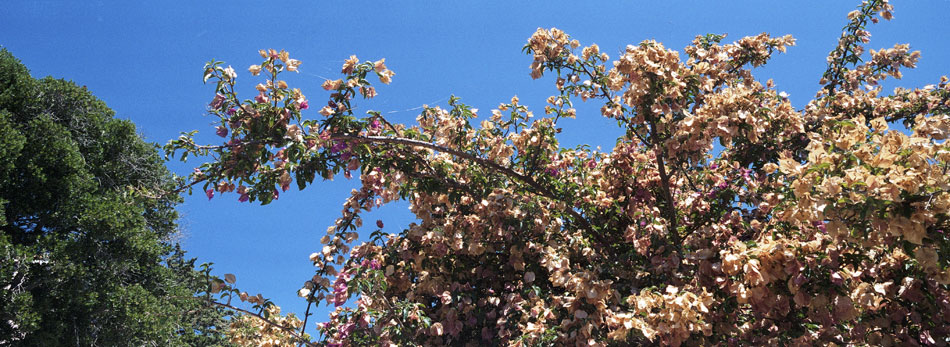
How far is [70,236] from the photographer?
28.9 ft

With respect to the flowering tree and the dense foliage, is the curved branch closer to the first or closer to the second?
the flowering tree

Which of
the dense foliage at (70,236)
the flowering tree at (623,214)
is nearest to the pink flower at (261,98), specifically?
the flowering tree at (623,214)

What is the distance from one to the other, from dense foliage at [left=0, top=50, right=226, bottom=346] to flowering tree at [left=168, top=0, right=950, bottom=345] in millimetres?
4321

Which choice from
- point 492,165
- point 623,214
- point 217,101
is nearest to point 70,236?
point 217,101

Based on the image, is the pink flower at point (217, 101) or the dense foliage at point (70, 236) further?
the dense foliage at point (70, 236)

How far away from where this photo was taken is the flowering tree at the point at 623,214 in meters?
2.39

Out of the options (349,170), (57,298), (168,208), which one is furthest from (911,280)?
(168,208)

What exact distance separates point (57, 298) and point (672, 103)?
874 cm

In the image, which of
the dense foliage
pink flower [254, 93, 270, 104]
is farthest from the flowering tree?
the dense foliage

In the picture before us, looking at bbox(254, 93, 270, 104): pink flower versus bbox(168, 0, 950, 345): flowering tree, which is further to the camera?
bbox(254, 93, 270, 104): pink flower

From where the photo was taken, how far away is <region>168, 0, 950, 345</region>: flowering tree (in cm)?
239

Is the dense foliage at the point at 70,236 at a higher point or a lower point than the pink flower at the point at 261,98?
higher

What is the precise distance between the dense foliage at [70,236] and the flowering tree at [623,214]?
14.2ft

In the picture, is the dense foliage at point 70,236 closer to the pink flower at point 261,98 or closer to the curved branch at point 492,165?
the pink flower at point 261,98
